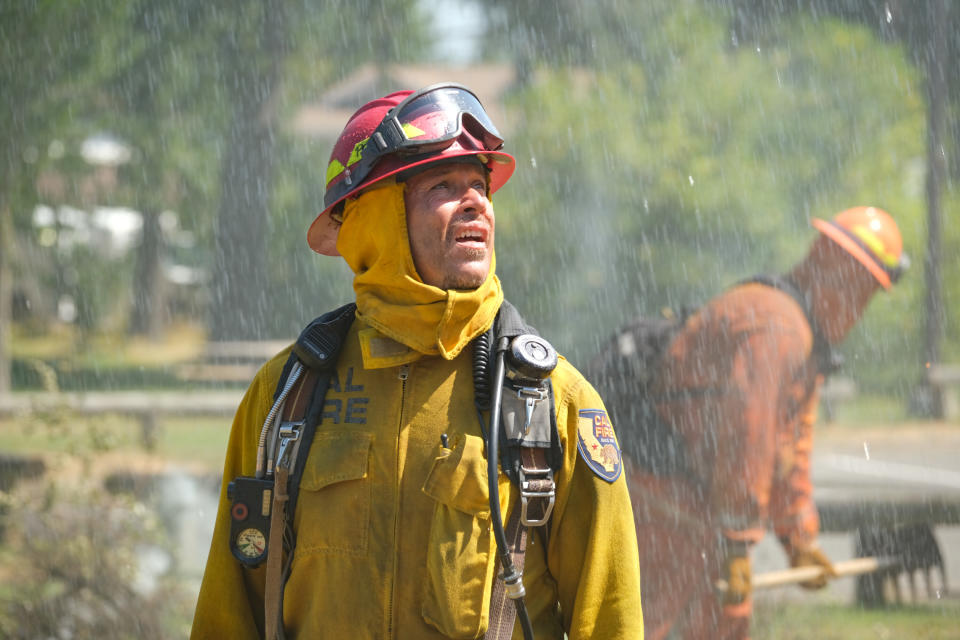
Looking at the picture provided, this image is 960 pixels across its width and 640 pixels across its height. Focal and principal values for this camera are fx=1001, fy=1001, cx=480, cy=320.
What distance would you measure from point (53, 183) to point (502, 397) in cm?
1339

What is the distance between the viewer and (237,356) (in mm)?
12195

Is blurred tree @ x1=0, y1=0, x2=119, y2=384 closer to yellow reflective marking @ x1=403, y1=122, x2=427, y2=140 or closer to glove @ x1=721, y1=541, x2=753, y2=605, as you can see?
glove @ x1=721, y1=541, x2=753, y2=605

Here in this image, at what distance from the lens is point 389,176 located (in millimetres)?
2072

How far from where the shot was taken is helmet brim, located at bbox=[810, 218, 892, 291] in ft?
14.6

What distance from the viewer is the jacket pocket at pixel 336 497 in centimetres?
197

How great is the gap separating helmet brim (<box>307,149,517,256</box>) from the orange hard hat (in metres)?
2.59

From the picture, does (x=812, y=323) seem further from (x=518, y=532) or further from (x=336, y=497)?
(x=336, y=497)

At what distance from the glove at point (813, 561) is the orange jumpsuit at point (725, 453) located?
0.06m

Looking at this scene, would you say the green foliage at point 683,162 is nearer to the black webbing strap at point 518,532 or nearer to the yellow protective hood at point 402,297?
the yellow protective hood at point 402,297

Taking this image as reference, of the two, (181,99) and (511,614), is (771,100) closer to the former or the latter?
(181,99)

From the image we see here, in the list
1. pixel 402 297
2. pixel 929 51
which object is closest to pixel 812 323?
pixel 402 297

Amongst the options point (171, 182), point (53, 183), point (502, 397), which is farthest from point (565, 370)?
point (171, 182)

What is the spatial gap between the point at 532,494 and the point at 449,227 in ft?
1.86

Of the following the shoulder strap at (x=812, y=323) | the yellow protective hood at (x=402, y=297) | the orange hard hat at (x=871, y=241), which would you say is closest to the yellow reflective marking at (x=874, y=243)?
the orange hard hat at (x=871, y=241)
